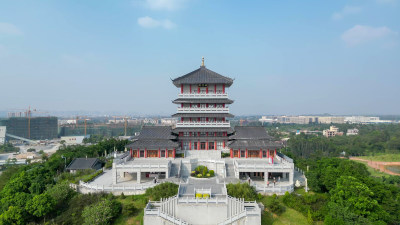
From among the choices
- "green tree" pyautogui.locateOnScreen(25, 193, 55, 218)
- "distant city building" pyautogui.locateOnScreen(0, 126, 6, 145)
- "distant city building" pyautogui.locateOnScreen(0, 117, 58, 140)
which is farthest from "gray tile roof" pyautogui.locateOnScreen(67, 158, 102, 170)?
"distant city building" pyautogui.locateOnScreen(0, 117, 58, 140)

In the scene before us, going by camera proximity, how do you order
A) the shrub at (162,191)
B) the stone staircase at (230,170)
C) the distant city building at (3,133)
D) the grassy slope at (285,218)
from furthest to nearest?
1. the distant city building at (3,133)
2. the stone staircase at (230,170)
3. the shrub at (162,191)
4. the grassy slope at (285,218)

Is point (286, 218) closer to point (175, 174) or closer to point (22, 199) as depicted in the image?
point (175, 174)

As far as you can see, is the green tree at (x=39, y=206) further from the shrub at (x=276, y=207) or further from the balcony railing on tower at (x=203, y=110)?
the shrub at (x=276, y=207)

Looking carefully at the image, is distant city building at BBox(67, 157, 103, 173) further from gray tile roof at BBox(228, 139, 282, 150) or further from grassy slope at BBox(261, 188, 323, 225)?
grassy slope at BBox(261, 188, 323, 225)

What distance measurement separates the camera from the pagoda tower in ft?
110

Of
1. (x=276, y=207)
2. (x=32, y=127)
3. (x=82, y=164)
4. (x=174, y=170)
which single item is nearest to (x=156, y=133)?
Result: (x=174, y=170)

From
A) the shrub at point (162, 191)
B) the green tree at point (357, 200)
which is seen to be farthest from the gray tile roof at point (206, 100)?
the green tree at point (357, 200)

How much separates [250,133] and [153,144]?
42.0 ft

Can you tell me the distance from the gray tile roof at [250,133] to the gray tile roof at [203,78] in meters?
6.66

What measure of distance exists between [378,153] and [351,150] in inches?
433

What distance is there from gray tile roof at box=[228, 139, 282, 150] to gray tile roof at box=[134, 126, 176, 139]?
801cm

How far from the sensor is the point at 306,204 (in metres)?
21.8

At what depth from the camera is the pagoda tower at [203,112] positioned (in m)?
33.6

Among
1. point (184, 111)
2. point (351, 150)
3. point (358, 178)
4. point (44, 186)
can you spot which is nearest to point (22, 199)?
point (44, 186)
